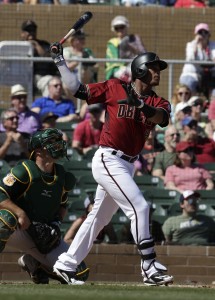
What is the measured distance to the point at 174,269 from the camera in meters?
12.8

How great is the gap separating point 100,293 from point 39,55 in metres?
7.40

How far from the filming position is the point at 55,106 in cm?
1488

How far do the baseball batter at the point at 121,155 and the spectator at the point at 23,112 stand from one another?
4.23m

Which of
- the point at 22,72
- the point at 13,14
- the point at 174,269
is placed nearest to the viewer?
the point at 174,269

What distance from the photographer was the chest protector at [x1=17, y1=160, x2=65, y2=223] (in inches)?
397

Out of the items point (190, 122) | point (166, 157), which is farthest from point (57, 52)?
point (190, 122)

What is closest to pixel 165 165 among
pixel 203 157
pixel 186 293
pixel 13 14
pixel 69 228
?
pixel 203 157

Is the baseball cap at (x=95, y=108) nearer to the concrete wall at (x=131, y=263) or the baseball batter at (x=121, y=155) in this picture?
the concrete wall at (x=131, y=263)

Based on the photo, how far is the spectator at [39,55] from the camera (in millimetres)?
15008

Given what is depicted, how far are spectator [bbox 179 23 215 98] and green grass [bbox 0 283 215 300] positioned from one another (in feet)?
20.4

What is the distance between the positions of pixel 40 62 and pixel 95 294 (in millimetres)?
7150

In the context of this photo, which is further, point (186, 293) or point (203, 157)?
point (203, 157)

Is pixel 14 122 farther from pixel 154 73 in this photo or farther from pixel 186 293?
pixel 186 293

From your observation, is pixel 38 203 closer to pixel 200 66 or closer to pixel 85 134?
pixel 85 134
